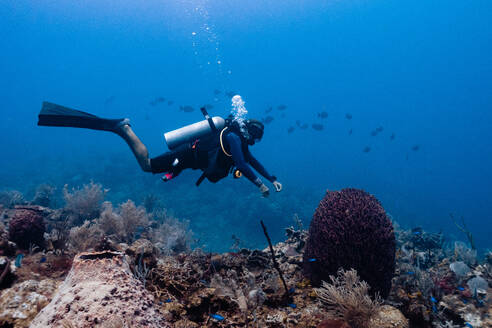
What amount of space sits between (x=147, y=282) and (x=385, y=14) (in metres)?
141

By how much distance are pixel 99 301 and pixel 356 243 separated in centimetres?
327

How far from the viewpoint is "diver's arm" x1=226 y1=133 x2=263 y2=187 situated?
5.70 metres

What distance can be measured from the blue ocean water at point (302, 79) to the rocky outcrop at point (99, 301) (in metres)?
60.6

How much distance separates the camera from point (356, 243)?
143 inches

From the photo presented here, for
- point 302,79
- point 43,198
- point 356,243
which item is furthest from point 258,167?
point 302,79

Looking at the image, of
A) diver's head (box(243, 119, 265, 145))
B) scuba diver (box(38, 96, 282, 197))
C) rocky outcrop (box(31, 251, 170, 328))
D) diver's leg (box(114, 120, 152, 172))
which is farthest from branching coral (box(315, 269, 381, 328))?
diver's leg (box(114, 120, 152, 172))

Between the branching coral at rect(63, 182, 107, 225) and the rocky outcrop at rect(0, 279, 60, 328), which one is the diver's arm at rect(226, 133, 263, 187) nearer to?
the rocky outcrop at rect(0, 279, 60, 328)

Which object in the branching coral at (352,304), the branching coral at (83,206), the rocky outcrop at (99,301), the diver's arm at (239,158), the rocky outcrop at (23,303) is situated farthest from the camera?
the branching coral at (83,206)

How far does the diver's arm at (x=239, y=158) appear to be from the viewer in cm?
570

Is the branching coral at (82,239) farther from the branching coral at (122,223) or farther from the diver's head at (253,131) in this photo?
the diver's head at (253,131)

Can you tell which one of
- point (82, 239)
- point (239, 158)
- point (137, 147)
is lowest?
point (82, 239)

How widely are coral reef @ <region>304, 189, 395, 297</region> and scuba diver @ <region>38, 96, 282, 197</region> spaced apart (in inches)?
88.4

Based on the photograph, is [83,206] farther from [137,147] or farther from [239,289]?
[239,289]

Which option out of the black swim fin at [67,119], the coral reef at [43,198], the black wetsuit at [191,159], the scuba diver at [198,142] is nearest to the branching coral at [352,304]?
the scuba diver at [198,142]
